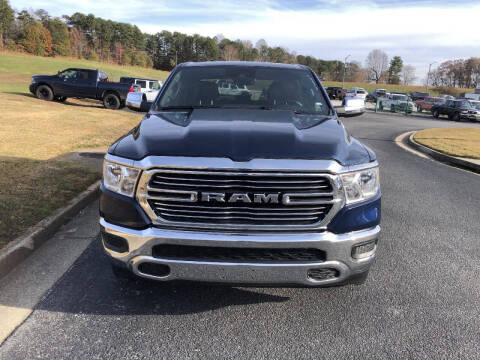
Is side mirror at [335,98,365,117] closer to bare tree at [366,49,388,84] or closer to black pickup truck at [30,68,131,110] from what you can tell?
black pickup truck at [30,68,131,110]

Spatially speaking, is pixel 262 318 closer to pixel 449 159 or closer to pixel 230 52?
pixel 449 159

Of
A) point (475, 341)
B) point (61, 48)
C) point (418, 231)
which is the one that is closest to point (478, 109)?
point (418, 231)

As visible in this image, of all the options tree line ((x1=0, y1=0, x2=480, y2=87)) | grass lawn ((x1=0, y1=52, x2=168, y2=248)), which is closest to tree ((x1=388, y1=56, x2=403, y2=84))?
tree line ((x1=0, y1=0, x2=480, y2=87))

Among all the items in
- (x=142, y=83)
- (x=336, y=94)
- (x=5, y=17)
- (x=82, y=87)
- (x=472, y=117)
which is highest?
(x=5, y=17)

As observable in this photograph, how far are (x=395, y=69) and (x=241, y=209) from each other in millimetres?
167815

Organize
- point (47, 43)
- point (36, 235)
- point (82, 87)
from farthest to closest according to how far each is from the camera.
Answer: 1. point (47, 43)
2. point (82, 87)
3. point (36, 235)

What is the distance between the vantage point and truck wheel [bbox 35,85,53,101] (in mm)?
22000

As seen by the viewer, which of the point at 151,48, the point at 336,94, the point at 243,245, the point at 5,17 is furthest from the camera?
the point at 151,48

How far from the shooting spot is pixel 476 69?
464 ft

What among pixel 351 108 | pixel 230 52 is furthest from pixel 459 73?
pixel 351 108

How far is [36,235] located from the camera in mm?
4109

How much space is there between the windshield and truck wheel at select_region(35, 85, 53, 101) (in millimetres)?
20183

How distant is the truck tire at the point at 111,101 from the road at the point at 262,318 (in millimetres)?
18725

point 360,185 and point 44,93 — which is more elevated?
point 360,185
